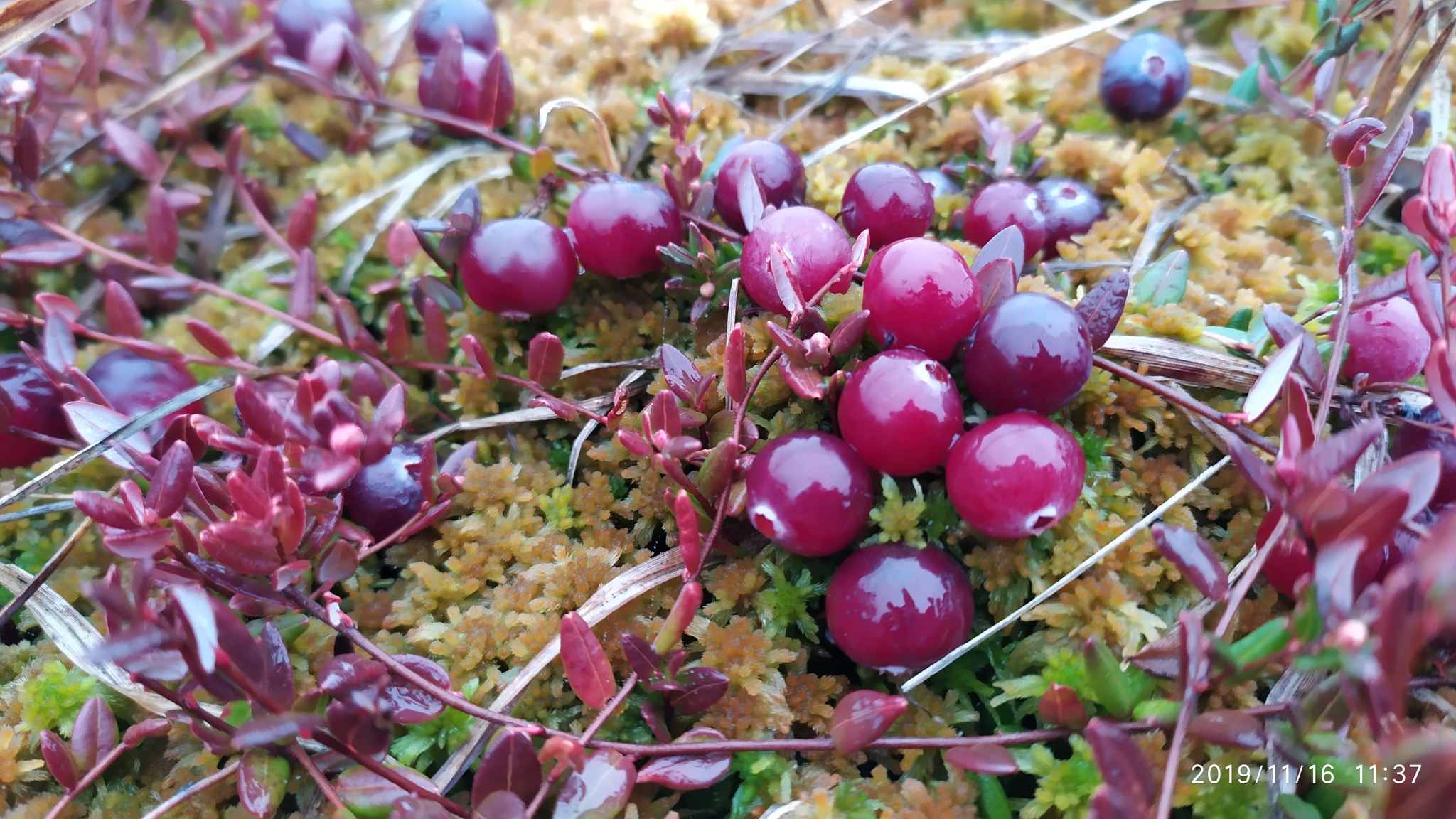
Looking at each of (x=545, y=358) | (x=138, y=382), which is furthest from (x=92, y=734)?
(x=545, y=358)

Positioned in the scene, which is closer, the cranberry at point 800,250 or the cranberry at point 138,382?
the cranberry at point 800,250

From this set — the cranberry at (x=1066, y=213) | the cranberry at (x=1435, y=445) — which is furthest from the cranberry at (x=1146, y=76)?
the cranberry at (x=1435, y=445)

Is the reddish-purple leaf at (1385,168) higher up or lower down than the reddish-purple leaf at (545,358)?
higher up

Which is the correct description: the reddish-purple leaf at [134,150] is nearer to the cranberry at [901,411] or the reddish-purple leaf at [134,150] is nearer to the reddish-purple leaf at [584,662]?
the reddish-purple leaf at [584,662]

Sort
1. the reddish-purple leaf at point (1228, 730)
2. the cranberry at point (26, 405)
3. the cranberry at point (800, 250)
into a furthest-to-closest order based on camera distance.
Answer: the cranberry at point (26, 405)
the cranberry at point (800, 250)
the reddish-purple leaf at point (1228, 730)

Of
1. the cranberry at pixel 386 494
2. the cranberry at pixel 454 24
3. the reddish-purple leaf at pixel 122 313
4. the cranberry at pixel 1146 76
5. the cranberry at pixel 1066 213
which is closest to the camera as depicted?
the cranberry at pixel 386 494

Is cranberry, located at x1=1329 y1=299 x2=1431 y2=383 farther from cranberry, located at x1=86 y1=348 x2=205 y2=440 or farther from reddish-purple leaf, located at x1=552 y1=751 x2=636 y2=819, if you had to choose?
cranberry, located at x1=86 y1=348 x2=205 y2=440

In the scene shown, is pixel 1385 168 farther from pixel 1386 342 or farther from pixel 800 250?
pixel 800 250
